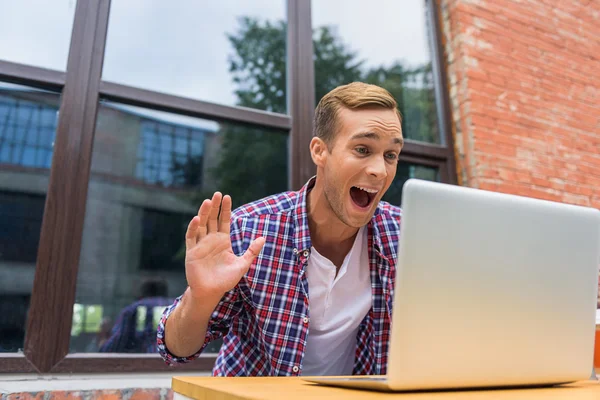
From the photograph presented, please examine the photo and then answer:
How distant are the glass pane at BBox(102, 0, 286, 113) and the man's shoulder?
3.79ft

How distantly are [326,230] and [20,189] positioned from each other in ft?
4.55

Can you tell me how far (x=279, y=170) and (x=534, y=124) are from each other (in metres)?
1.64

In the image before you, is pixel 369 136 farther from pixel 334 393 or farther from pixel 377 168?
pixel 334 393

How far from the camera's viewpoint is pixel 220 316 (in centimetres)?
130

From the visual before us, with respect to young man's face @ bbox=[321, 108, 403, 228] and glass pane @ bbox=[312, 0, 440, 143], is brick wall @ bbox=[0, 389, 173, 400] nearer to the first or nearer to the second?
young man's face @ bbox=[321, 108, 403, 228]

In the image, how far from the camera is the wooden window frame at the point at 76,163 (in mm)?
1866

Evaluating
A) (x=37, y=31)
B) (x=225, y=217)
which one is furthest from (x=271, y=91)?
(x=225, y=217)

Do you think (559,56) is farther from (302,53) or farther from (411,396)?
(411,396)

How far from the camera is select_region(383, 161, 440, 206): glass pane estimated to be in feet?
9.40

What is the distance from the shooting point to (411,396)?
1.92 ft

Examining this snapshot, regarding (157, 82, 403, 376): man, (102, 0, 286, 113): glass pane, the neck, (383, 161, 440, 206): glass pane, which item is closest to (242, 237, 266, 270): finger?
(157, 82, 403, 376): man

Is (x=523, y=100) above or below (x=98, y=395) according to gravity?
above

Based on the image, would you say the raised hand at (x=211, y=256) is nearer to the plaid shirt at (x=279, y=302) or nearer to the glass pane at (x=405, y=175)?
the plaid shirt at (x=279, y=302)

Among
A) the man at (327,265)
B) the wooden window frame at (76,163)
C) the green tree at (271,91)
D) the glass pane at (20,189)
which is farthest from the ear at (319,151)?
the glass pane at (20,189)
